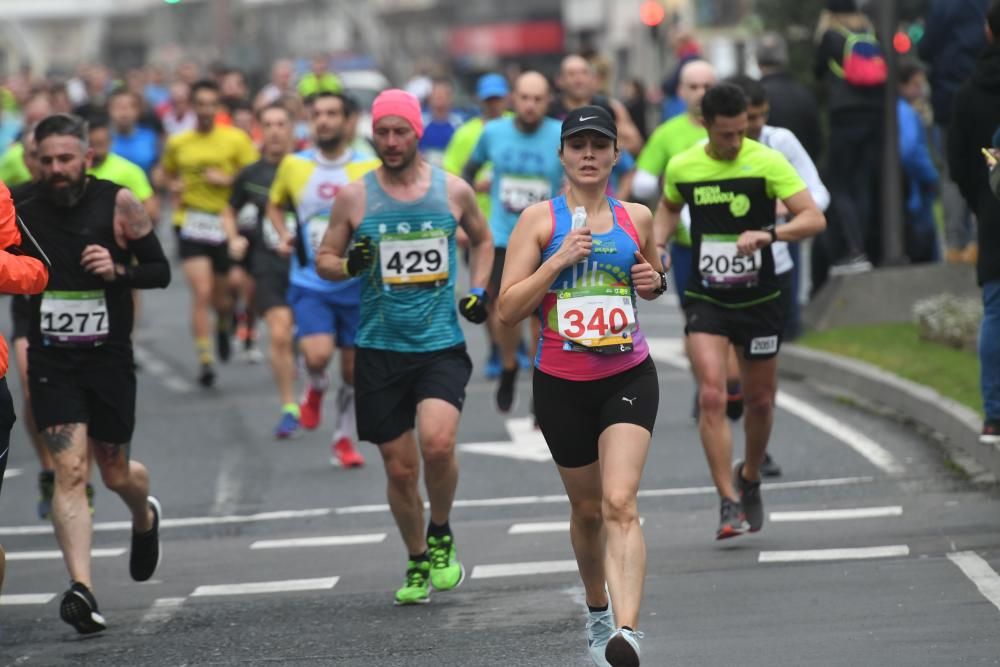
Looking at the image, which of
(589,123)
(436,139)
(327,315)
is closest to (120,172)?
(327,315)

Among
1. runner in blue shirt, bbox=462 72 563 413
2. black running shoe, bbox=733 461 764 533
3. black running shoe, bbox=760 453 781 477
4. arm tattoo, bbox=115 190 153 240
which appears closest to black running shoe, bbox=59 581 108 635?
arm tattoo, bbox=115 190 153 240

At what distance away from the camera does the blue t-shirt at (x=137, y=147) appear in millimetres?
18500

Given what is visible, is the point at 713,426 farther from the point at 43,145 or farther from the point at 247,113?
the point at 247,113

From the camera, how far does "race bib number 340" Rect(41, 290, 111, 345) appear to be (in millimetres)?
8719

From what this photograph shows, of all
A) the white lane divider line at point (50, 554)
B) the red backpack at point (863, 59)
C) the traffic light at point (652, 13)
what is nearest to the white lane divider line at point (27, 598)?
the white lane divider line at point (50, 554)

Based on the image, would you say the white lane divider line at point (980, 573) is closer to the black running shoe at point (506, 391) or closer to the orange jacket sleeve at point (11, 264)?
the orange jacket sleeve at point (11, 264)

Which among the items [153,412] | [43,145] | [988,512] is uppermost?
[43,145]

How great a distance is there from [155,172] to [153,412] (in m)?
3.83

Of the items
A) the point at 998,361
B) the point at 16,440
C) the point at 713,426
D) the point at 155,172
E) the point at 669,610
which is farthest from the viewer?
the point at 155,172

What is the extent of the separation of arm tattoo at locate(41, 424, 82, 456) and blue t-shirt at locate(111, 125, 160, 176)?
33.2 ft

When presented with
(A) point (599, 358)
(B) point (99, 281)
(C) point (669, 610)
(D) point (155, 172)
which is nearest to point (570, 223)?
(A) point (599, 358)

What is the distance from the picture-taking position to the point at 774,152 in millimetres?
9516

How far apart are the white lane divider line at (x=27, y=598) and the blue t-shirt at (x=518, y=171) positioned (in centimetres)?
515

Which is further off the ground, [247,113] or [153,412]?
[247,113]
